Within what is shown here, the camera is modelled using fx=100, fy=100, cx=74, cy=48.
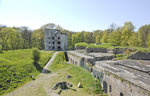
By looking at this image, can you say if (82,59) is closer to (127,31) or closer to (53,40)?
(127,31)

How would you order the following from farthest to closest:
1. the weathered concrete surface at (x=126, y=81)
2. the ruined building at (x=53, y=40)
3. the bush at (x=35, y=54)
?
the ruined building at (x=53, y=40)
the bush at (x=35, y=54)
the weathered concrete surface at (x=126, y=81)

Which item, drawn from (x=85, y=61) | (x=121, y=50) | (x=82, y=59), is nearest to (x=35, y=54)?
(x=82, y=59)

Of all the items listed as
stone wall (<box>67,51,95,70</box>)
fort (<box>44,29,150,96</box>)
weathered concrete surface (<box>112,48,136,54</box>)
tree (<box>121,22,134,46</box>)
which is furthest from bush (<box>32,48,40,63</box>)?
tree (<box>121,22,134,46</box>)

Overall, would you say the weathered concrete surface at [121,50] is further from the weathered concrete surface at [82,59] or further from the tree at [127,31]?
the tree at [127,31]

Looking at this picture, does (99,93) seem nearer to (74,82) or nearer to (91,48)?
(74,82)

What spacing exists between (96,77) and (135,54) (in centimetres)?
661

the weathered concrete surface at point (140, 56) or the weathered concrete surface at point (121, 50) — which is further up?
the weathered concrete surface at point (121, 50)

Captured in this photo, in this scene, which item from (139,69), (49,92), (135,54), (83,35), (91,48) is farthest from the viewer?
(83,35)

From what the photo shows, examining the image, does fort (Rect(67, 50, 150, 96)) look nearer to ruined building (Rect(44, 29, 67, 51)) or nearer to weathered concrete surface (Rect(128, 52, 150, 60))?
weathered concrete surface (Rect(128, 52, 150, 60))

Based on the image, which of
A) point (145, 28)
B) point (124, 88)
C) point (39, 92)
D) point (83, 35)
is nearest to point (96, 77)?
point (124, 88)

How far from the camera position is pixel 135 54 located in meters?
13.5

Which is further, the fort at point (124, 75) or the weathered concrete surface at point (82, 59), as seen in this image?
the weathered concrete surface at point (82, 59)

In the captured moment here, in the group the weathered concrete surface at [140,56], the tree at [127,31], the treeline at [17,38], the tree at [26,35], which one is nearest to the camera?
the weathered concrete surface at [140,56]

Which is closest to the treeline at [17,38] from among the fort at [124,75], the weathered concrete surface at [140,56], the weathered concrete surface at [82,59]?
the weathered concrete surface at [82,59]
